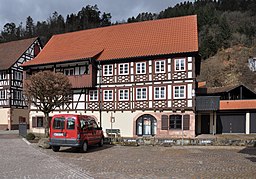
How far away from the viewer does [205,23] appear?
71375mm

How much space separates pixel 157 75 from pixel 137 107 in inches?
143

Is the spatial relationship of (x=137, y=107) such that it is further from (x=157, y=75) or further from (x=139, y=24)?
(x=139, y=24)

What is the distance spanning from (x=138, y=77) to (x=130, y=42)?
465cm

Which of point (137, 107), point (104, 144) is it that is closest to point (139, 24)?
point (137, 107)

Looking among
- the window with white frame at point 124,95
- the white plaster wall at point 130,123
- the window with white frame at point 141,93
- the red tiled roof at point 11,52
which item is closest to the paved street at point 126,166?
the white plaster wall at point 130,123

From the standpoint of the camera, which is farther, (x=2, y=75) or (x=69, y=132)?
(x=2, y=75)

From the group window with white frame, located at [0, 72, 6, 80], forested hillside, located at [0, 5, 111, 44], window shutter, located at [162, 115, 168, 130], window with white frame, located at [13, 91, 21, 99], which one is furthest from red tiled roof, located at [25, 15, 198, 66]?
forested hillside, located at [0, 5, 111, 44]

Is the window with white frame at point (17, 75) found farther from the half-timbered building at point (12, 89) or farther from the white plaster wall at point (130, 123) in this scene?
the white plaster wall at point (130, 123)

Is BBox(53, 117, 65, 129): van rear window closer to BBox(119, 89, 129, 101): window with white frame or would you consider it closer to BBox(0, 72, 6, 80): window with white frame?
BBox(119, 89, 129, 101): window with white frame

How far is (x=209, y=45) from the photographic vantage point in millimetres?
64500

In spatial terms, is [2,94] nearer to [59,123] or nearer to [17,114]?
[17,114]

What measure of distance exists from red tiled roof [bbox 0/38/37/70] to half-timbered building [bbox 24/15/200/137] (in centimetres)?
891

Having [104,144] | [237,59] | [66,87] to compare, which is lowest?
[104,144]

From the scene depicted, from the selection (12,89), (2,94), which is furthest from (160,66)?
(2,94)
